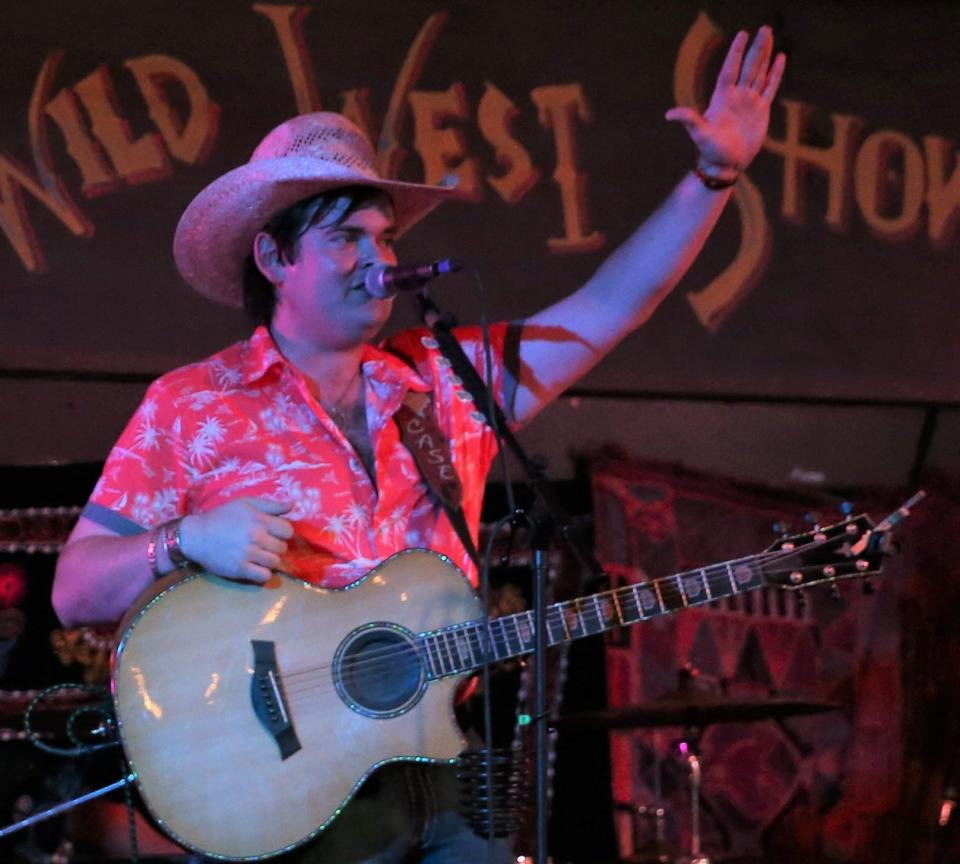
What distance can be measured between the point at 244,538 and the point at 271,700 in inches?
13.7

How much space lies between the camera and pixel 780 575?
9.44 feet

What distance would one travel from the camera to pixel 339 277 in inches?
122

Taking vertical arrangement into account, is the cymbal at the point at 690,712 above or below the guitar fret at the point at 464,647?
below

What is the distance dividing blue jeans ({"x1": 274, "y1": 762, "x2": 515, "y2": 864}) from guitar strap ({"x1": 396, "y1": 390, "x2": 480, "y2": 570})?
0.53 metres

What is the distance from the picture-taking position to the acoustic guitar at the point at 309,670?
8.97 ft

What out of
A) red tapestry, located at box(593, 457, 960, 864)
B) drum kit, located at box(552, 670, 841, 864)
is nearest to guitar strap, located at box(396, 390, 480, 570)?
drum kit, located at box(552, 670, 841, 864)

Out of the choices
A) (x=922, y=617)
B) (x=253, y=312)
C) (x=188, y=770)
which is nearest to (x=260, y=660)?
(x=188, y=770)

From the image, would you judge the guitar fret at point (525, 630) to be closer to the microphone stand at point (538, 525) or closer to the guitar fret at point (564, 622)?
the guitar fret at point (564, 622)

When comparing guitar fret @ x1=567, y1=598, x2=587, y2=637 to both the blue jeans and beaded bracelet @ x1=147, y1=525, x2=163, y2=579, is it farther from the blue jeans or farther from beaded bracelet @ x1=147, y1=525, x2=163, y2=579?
beaded bracelet @ x1=147, y1=525, x2=163, y2=579

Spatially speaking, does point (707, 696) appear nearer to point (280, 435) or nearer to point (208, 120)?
point (280, 435)

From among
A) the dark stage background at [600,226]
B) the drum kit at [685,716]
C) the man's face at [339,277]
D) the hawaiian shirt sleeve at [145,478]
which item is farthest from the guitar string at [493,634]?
the dark stage background at [600,226]

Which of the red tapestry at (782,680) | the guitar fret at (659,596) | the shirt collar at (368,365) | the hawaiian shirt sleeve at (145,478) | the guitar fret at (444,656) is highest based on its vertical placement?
the shirt collar at (368,365)

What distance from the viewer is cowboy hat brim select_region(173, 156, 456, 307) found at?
315cm

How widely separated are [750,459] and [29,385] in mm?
2646
